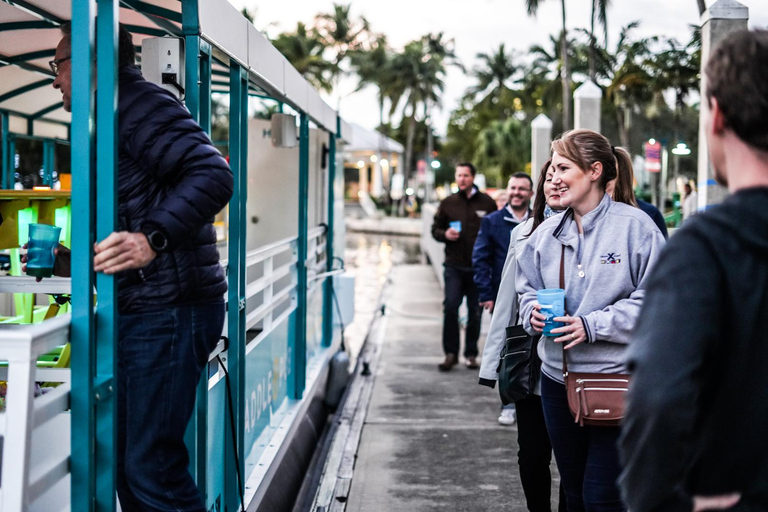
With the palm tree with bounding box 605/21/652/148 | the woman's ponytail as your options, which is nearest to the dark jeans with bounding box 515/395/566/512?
the woman's ponytail

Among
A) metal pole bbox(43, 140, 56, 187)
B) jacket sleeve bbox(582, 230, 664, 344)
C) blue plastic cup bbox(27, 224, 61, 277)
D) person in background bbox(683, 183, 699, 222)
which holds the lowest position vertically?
jacket sleeve bbox(582, 230, 664, 344)

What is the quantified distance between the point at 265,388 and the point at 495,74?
2993 inches

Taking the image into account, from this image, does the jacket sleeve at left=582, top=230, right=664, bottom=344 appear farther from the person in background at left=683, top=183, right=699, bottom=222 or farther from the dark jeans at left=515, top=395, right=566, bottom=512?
the person in background at left=683, top=183, right=699, bottom=222

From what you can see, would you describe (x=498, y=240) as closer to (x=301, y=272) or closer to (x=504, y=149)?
(x=301, y=272)

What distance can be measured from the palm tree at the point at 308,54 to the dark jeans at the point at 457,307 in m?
46.3

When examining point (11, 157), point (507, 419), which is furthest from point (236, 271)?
point (11, 157)

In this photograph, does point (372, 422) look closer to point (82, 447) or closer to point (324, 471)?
point (324, 471)

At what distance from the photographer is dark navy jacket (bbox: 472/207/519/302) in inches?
278

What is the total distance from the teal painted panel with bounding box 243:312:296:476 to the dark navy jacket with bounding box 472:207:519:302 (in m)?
1.70

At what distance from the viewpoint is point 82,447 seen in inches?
96.3

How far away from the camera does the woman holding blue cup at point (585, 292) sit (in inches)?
120

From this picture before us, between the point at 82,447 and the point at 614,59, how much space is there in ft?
139

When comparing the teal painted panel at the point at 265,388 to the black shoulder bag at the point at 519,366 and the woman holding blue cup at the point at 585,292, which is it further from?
the woman holding blue cup at the point at 585,292

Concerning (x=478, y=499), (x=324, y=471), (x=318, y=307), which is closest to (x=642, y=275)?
(x=478, y=499)
